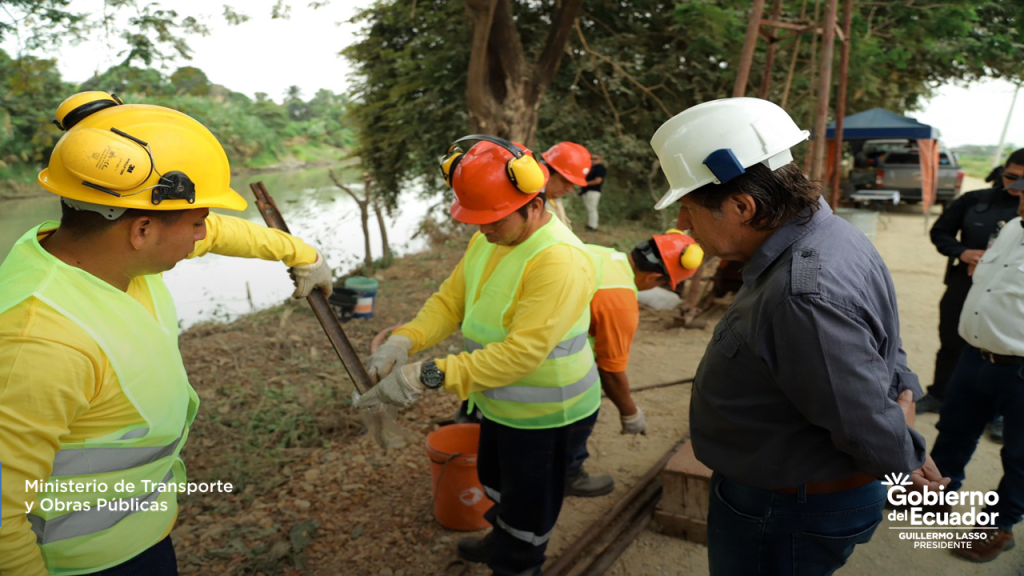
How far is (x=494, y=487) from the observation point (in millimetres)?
2953

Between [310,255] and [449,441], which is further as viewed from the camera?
[449,441]

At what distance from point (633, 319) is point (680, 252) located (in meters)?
0.79

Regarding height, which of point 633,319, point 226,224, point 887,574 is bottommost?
point 887,574

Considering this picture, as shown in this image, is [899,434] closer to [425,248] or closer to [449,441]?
[449,441]

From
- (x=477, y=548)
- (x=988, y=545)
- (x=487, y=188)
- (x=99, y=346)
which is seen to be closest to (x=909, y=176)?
(x=988, y=545)

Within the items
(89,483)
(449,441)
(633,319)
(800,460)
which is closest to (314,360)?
(449,441)

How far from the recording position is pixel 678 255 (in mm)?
Result: 4234

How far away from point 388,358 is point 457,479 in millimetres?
1064

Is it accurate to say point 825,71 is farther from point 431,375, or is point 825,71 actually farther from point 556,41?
point 431,375

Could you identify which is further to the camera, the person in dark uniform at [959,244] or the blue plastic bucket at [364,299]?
the blue plastic bucket at [364,299]

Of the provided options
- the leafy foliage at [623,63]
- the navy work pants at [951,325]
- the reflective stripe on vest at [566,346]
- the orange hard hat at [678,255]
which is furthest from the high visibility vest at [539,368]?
the leafy foliage at [623,63]

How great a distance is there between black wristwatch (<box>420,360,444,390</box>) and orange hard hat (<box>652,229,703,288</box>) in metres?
2.40

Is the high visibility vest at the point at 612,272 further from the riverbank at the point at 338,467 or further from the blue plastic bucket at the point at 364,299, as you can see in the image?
the blue plastic bucket at the point at 364,299

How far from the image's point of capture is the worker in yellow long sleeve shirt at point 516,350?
7.69 feet
